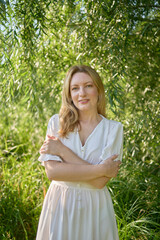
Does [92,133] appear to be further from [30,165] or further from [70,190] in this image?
[30,165]

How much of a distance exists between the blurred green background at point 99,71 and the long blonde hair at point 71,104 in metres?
0.48

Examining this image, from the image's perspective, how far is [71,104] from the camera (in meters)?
1.87

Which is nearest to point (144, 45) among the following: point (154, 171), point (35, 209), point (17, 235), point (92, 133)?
point (154, 171)

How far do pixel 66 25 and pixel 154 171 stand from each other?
2.06 m

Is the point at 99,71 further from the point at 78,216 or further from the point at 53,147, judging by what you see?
the point at 78,216

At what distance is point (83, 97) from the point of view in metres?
1.71

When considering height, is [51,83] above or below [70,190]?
above

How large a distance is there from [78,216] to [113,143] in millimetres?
512

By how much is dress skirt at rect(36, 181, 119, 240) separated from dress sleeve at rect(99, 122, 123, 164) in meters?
0.24

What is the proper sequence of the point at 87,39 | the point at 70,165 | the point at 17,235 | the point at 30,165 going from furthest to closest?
1. the point at 30,165
2. the point at 17,235
3. the point at 87,39
4. the point at 70,165

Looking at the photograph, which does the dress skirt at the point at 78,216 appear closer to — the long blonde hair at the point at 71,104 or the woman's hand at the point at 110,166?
the woman's hand at the point at 110,166

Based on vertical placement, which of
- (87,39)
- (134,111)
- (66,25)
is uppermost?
(66,25)

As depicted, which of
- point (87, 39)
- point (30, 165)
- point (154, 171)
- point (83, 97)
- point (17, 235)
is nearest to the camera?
point (83, 97)

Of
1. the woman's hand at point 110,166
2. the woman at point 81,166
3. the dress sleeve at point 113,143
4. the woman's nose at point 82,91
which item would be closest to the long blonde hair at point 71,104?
the woman at point 81,166
